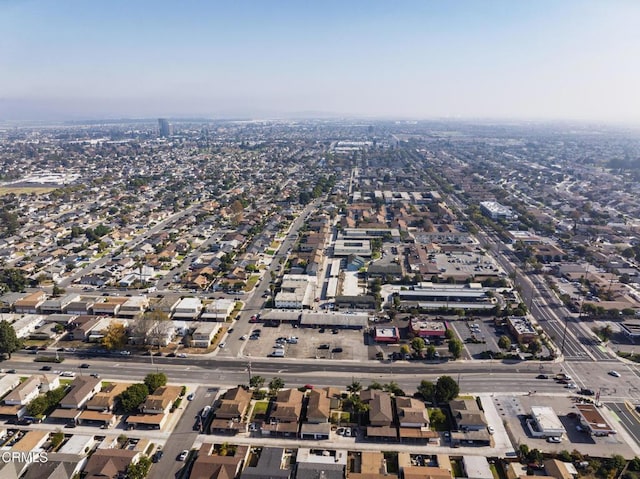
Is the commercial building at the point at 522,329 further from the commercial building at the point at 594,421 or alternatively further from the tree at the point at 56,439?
the tree at the point at 56,439

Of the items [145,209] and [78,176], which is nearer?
[145,209]

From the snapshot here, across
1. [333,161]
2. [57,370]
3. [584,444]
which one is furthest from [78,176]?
[584,444]

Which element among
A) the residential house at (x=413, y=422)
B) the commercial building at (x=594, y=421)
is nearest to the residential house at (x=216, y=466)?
the residential house at (x=413, y=422)

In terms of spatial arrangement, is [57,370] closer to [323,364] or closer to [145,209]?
[323,364]

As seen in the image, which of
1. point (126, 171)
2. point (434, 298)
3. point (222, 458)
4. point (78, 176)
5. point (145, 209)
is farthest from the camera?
point (126, 171)

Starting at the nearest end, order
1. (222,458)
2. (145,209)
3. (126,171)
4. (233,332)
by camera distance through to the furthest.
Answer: (222,458), (233,332), (145,209), (126,171)

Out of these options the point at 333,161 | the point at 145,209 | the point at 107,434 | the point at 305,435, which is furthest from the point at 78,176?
the point at 305,435
